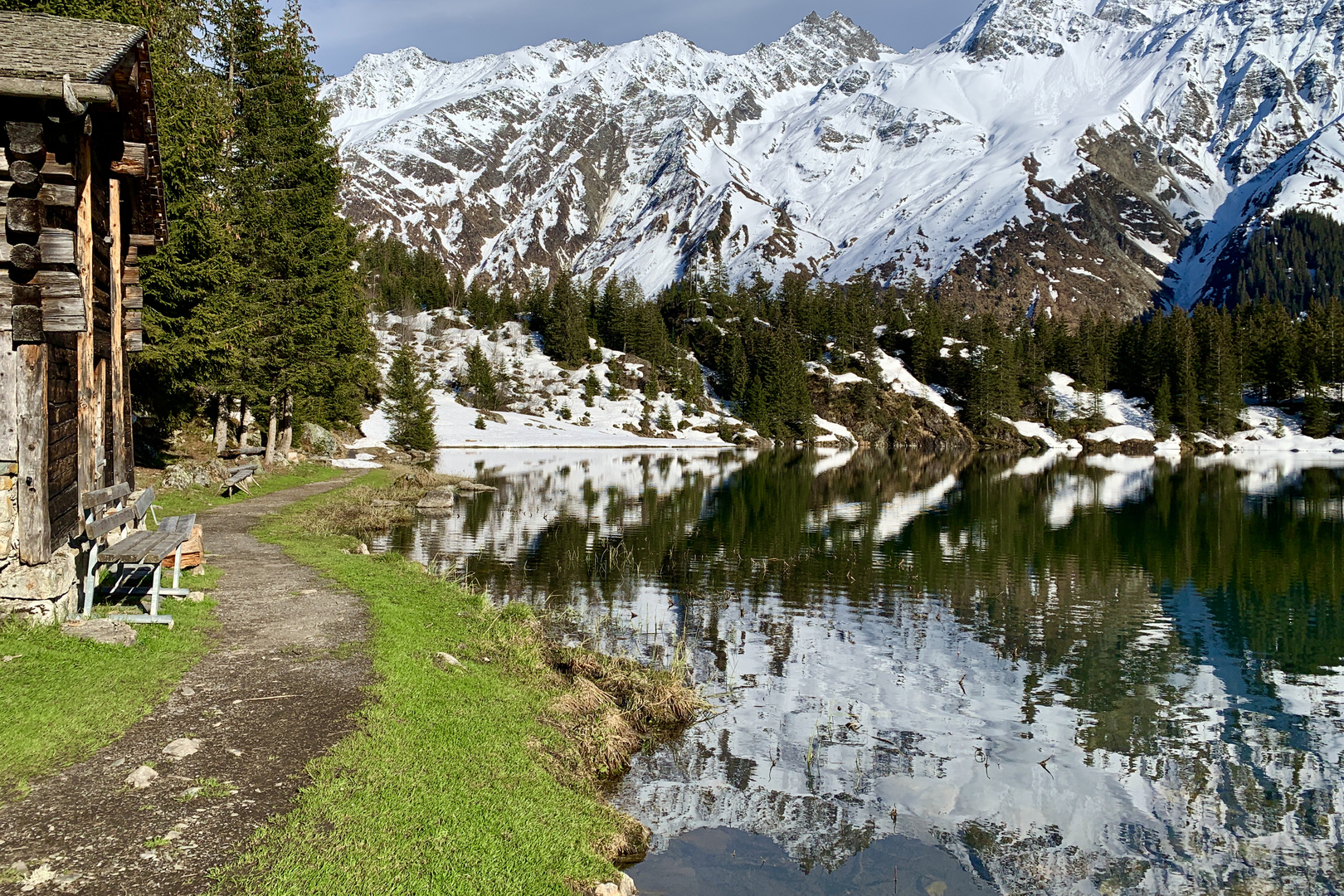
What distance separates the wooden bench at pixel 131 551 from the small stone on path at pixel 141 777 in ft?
15.4

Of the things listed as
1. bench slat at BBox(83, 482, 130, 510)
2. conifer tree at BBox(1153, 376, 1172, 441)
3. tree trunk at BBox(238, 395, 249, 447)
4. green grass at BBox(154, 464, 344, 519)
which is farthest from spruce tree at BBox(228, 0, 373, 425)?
conifer tree at BBox(1153, 376, 1172, 441)

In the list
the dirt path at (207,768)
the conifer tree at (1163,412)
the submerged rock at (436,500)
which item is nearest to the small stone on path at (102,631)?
the dirt path at (207,768)

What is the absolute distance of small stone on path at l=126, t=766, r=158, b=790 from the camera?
6.83 metres

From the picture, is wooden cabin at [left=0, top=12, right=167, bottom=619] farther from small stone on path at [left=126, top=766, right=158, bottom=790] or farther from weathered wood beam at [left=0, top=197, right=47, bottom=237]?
small stone on path at [left=126, top=766, right=158, bottom=790]

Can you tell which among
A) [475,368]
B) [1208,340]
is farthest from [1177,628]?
[1208,340]

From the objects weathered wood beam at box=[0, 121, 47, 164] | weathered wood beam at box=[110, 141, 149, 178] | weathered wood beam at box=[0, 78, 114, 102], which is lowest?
weathered wood beam at box=[0, 121, 47, 164]

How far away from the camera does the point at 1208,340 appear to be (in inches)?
5167

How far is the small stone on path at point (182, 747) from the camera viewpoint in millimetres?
7488

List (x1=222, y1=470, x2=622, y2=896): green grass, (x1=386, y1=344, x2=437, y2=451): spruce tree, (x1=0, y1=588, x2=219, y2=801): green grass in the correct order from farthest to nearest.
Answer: (x1=386, y1=344, x2=437, y2=451): spruce tree, (x1=0, y1=588, x2=219, y2=801): green grass, (x1=222, y1=470, x2=622, y2=896): green grass

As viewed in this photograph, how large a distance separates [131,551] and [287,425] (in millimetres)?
32029

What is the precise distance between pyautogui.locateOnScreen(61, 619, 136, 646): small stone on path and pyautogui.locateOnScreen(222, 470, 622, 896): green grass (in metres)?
3.06

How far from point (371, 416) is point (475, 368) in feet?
109

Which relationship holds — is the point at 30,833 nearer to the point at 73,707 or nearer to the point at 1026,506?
the point at 73,707

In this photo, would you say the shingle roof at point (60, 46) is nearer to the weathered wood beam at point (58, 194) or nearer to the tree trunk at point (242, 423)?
the weathered wood beam at point (58, 194)
